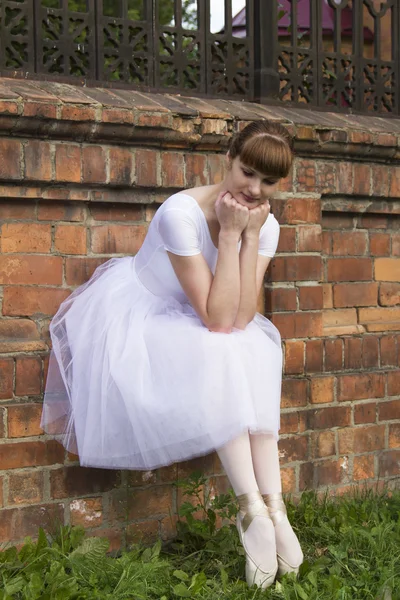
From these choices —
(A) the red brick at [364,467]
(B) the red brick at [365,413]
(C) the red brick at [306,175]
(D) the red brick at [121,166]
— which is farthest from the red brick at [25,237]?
(A) the red brick at [364,467]

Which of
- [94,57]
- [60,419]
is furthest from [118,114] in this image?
[60,419]

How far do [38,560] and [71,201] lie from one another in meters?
1.35

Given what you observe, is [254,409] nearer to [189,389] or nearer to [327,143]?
[189,389]

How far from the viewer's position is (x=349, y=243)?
4.27 meters

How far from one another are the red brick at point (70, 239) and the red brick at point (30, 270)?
50 millimetres

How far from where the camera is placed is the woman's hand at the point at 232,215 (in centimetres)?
308

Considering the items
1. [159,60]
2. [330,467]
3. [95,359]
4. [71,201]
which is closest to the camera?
[95,359]

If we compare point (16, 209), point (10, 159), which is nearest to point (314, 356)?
point (16, 209)

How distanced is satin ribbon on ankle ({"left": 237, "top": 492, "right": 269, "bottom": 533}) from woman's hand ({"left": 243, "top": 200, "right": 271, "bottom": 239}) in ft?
3.06

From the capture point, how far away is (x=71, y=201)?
3.39 meters

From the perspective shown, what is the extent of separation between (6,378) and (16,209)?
2.11 feet

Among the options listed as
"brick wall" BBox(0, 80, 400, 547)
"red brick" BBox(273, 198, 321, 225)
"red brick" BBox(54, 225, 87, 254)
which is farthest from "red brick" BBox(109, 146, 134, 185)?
"red brick" BBox(273, 198, 321, 225)

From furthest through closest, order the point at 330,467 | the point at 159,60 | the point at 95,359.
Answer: the point at 330,467 < the point at 159,60 < the point at 95,359

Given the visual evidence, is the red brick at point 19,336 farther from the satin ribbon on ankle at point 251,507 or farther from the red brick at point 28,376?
the satin ribbon on ankle at point 251,507
